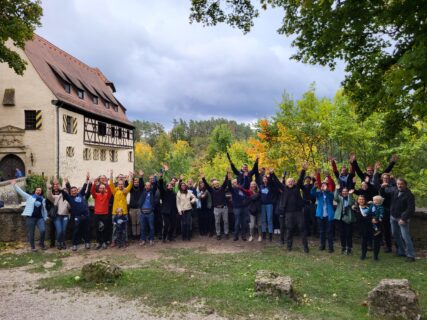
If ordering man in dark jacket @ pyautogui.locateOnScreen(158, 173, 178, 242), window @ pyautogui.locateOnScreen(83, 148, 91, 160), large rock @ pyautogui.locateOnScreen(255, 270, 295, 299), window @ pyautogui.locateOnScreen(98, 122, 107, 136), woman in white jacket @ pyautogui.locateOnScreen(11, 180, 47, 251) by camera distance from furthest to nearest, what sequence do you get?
window @ pyautogui.locateOnScreen(98, 122, 107, 136) < window @ pyautogui.locateOnScreen(83, 148, 91, 160) < man in dark jacket @ pyautogui.locateOnScreen(158, 173, 178, 242) < woman in white jacket @ pyautogui.locateOnScreen(11, 180, 47, 251) < large rock @ pyautogui.locateOnScreen(255, 270, 295, 299)

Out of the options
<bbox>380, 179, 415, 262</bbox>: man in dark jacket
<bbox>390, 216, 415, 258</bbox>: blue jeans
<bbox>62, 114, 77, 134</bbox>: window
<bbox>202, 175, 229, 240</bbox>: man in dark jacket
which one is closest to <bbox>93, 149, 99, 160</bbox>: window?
<bbox>62, 114, 77, 134</bbox>: window

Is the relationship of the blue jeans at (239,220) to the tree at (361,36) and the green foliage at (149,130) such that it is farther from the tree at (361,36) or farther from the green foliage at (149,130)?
the green foliage at (149,130)

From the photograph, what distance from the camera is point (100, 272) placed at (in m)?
7.14

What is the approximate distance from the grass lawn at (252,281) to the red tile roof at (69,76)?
21405 mm

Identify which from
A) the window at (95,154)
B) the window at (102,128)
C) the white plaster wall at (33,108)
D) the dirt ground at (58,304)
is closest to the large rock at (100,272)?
the dirt ground at (58,304)

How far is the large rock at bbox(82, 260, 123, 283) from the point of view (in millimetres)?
7129

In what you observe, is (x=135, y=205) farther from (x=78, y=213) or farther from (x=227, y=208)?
(x=227, y=208)

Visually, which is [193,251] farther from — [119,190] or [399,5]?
[399,5]

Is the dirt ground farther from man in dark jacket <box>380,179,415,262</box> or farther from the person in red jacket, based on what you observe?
man in dark jacket <box>380,179,415,262</box>

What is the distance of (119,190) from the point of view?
10.8 metres

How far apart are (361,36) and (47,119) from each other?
74.6 feet

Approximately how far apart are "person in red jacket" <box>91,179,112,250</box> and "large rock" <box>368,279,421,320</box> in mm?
7543

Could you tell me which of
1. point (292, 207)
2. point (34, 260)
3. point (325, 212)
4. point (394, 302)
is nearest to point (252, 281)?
point (394, 302)

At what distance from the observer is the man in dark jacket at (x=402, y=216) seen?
28.2 ft
